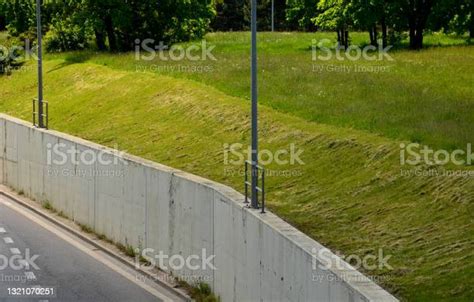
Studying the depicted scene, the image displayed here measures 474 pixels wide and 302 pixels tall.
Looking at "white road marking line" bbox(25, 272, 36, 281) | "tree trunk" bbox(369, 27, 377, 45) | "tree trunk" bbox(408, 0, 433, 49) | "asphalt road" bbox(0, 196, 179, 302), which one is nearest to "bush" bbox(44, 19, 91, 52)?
"tree trunk" bbox(369, 27, 377, 45)

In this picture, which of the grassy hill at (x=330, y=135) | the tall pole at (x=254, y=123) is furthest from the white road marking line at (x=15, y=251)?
the tall pole at (x=254, y=123)

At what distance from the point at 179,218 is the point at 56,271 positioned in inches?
173

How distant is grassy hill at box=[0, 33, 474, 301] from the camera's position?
723 inches

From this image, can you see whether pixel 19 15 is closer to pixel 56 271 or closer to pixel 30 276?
pixel 56 271

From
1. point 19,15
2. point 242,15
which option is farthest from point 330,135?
point 242,15

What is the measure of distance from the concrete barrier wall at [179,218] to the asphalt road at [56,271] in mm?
874

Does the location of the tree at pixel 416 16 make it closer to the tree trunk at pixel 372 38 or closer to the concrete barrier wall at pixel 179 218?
the tree trunk at pixel 372 38

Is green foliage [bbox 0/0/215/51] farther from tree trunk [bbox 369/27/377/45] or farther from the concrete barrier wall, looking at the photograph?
the concrete barrier wall

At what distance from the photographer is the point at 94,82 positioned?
48.9 metres

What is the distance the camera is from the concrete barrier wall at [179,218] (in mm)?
17438

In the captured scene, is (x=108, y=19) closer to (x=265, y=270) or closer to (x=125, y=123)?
(x=125, y=123)

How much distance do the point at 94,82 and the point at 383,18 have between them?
12.3 metres

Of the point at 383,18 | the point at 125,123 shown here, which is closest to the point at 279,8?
the point at 383,18

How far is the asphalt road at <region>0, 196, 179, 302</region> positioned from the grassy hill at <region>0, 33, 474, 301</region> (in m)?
3.18
